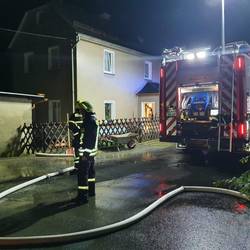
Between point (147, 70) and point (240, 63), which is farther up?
point (147, 70)

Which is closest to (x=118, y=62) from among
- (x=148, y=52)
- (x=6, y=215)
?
(x=148, y=52)

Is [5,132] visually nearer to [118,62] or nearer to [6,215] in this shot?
[6,215]

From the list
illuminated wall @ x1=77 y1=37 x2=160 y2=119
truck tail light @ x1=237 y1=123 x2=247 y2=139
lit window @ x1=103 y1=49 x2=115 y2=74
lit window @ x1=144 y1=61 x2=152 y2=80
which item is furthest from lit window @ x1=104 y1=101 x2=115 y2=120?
truck tail light @ x1=237 y1=123 x2=247 y2=139

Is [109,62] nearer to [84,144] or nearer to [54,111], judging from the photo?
[54,111]

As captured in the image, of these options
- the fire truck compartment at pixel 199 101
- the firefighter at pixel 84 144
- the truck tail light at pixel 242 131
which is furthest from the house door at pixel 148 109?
the firefighter at pixel 84 144

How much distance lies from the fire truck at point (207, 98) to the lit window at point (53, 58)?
389 inches

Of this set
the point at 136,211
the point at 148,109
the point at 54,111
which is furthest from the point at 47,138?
the point at 148,109

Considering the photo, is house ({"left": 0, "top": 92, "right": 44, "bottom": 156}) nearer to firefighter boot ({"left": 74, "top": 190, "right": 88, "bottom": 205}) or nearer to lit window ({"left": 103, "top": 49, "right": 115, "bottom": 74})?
lit window ({"left": 103, "top": 49, "right": 115, "bottom": 74})

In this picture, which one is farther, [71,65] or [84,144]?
[71,65]

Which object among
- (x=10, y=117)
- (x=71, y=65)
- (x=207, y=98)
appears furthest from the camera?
(x=71, y=65)

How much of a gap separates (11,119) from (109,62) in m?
9.09

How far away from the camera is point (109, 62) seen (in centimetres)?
2162

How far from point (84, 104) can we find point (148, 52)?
1929 cm

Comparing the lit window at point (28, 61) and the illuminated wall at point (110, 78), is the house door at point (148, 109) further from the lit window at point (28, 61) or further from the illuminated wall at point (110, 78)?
the lit window at point (28, 61)
